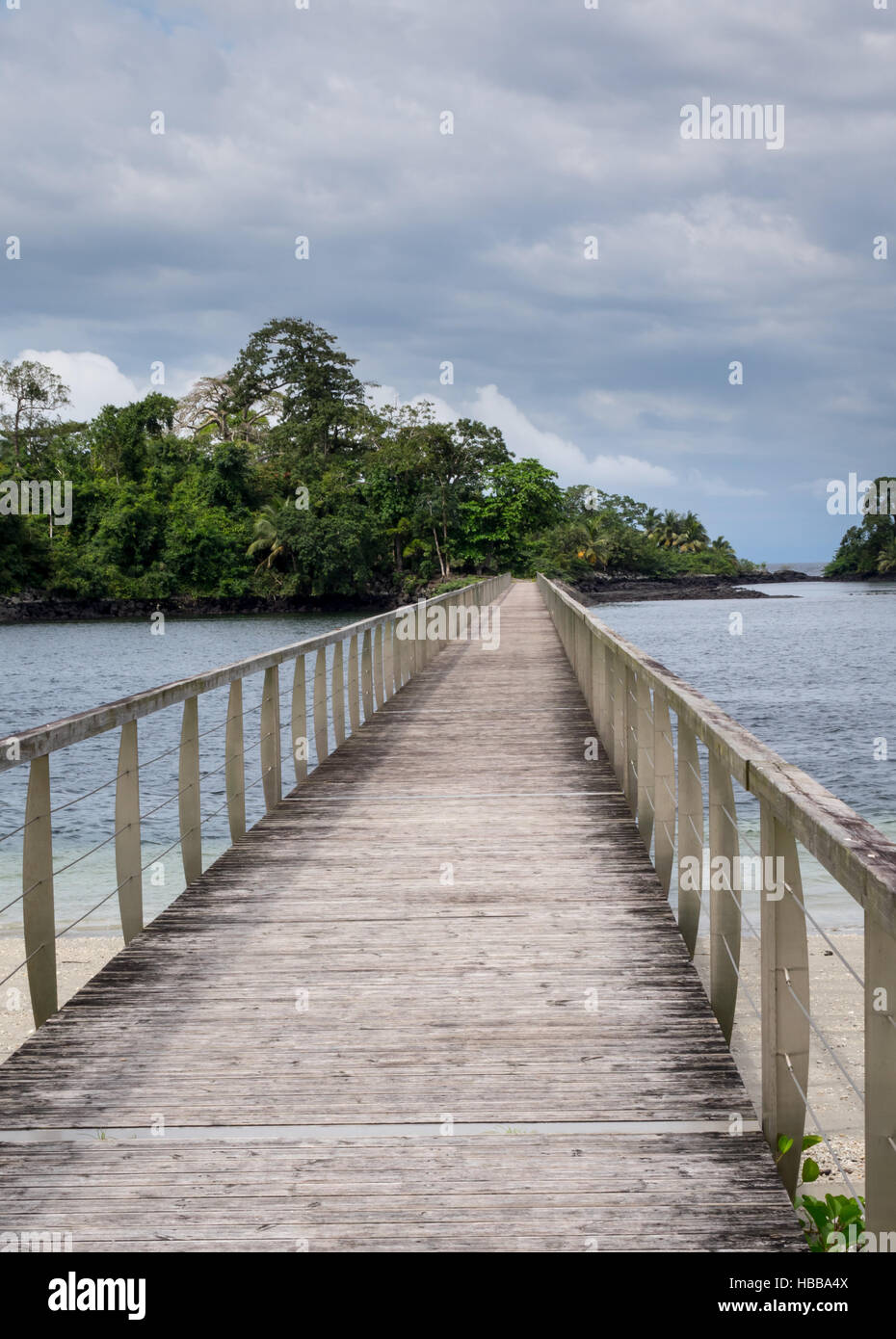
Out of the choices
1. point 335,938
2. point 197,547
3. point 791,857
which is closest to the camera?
point 791,857

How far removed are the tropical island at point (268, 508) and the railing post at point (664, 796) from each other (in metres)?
68.4

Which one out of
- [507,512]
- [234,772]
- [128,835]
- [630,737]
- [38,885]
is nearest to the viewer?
[38,885]

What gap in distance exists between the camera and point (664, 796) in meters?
5.39

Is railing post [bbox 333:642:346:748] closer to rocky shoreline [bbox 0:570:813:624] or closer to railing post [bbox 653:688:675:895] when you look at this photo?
railing post [bbox 653:688:675:895]

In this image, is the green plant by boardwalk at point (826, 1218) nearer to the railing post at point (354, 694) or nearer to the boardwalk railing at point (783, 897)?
the boardwalk railing at point (783, 897)

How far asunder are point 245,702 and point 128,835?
31214 mm

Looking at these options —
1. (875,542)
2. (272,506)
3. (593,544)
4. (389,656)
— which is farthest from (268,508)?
(875,542)

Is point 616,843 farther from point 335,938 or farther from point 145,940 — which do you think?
point 145,940

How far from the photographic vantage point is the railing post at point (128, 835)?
4.71 m

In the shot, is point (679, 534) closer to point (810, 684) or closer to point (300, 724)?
point (810, 684)
